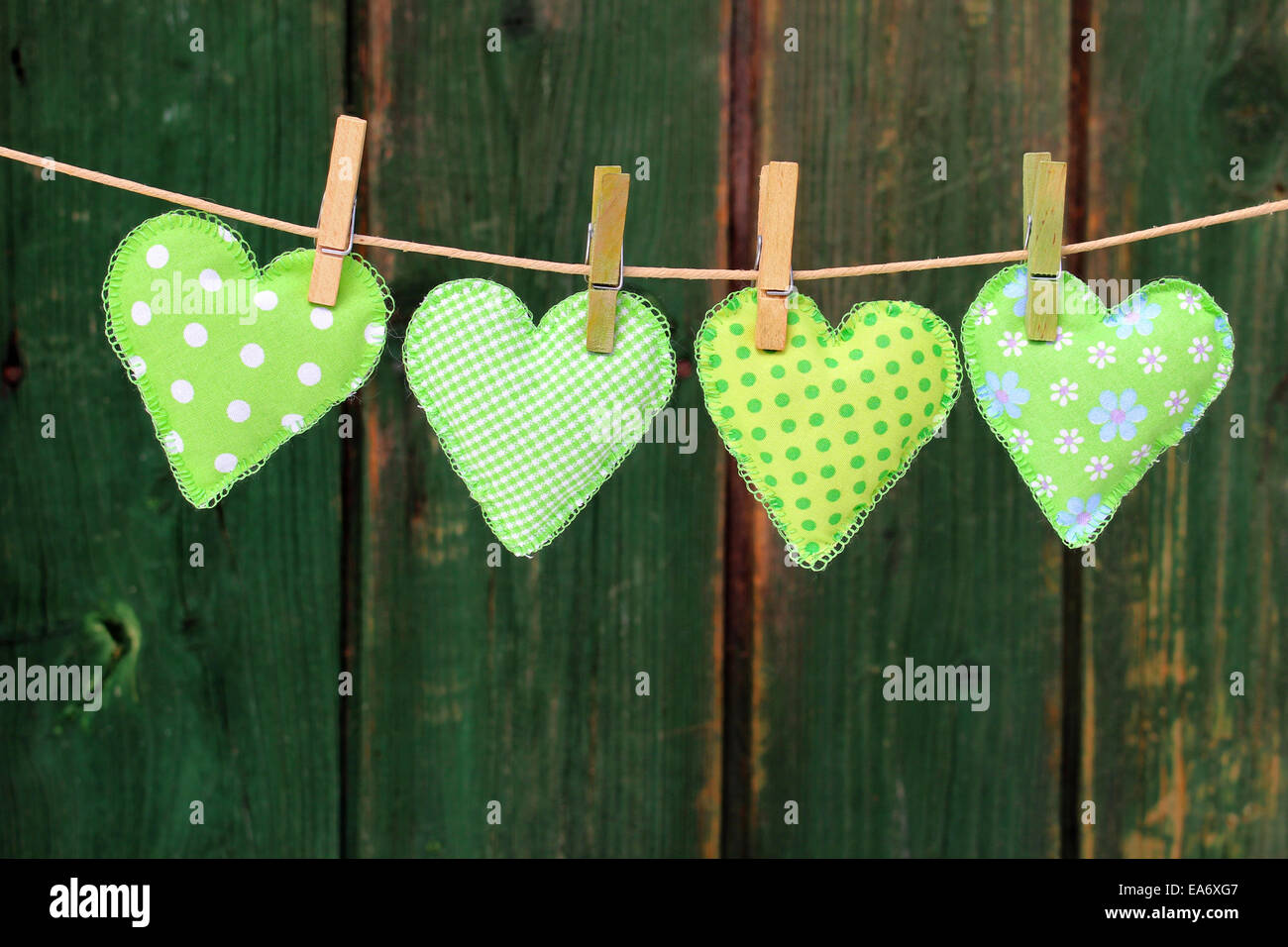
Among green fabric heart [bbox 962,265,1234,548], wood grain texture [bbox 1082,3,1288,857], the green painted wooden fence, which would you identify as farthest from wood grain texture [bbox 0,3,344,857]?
wood grain texture [bbox 1082,3,1288,857]

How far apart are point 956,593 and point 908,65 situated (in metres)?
0.43

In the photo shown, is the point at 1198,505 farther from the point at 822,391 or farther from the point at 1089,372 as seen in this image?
the point at 822,391

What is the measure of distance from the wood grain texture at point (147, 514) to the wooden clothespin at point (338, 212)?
0.17 m

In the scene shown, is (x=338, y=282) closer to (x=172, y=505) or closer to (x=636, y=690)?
(x=172, y=505)

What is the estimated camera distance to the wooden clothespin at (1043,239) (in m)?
0.65

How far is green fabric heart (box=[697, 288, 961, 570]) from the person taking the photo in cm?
69

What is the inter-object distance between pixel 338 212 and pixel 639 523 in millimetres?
344

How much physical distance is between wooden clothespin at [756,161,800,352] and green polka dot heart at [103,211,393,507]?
10.1 inches

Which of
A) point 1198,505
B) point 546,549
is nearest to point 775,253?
point 546,549

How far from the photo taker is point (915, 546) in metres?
0.87

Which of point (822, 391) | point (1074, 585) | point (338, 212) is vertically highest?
point (338, 212)

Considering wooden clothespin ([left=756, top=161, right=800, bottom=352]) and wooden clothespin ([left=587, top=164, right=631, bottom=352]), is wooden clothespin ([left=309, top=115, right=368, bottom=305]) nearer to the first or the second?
wooden clothespin ([left=587, top=164, right=631, bottom=352])

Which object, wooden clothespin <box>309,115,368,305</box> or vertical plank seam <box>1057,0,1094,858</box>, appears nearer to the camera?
wooden clothespin <box>309,115,368,305</box>

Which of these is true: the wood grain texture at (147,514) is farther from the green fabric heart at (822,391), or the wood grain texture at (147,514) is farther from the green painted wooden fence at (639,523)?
the green fabric heart at (822,391)
